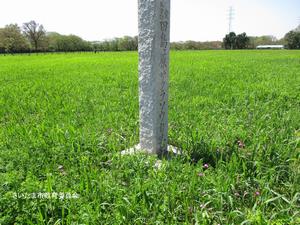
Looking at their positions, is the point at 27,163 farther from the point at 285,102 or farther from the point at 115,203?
the point at 285,102

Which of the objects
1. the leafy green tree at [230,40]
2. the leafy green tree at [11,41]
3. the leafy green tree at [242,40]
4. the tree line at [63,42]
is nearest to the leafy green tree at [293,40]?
the tree line at [63,42]

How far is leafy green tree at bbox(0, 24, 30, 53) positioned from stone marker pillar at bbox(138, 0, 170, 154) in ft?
252

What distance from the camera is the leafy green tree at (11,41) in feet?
223

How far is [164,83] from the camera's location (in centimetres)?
318

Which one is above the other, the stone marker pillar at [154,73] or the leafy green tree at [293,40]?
the leafy green tree at [293,40]

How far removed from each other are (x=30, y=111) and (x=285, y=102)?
5847 mm

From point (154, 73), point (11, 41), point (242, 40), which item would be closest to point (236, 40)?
point (242, 40)

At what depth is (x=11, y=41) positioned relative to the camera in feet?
223

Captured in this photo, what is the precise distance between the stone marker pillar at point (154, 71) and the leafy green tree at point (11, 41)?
76.7 metres

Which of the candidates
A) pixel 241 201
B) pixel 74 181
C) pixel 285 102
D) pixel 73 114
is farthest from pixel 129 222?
pixel 285 102

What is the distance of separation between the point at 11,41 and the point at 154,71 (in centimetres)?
7733

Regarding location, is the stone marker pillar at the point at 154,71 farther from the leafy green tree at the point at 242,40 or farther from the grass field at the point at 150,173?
the leafy green tree at the point at 242,40

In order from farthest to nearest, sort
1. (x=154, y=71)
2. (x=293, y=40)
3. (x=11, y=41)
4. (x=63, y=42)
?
(x=63, y=42) < (x=293, y=40) < (x=11, y=41) < (x=154, y=71)

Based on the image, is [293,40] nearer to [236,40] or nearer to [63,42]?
[236,40]
